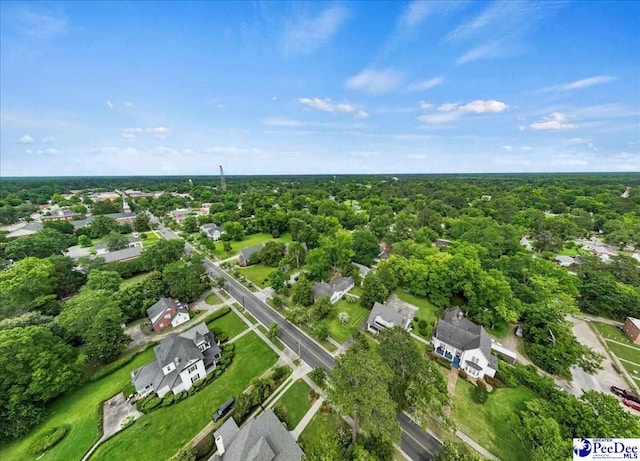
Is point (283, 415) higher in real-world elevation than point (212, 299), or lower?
lower

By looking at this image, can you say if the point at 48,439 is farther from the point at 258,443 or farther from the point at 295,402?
the point at 295,402

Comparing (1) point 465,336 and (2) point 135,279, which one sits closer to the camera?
(1) point 465,336

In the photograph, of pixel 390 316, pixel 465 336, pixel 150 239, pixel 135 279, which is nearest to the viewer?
pixel 465 336

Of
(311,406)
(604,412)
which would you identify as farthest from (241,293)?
(604,412)

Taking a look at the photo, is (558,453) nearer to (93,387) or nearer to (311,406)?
(311,406)

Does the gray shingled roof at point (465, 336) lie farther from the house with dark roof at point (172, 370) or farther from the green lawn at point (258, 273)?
the green lawn at point (258, 273)

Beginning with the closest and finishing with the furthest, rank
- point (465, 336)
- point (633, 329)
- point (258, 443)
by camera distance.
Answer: point (258, 443), point (465, 336), point (633, 329)

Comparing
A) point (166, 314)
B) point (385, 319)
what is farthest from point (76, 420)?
point (385, 319)
